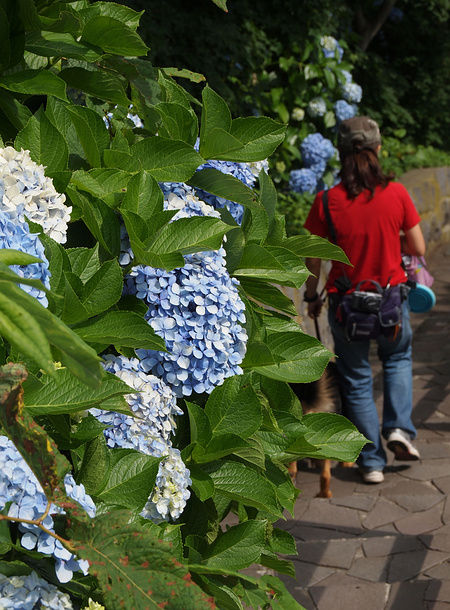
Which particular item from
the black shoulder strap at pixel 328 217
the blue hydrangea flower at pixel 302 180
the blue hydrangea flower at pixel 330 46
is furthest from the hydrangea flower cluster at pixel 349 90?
the black shoulder strap at pixel 328 217

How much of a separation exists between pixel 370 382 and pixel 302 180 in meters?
3.13

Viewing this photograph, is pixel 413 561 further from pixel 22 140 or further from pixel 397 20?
pixel 397 20

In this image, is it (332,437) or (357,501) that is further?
(357,501)

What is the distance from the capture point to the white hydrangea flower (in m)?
0.92

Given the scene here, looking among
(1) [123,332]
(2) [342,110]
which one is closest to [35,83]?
(1) [123,332]

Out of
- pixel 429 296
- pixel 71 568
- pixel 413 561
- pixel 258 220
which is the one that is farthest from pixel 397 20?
pixel 71 568

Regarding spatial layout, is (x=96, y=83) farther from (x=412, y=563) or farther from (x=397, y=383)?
(x=397, y=383)

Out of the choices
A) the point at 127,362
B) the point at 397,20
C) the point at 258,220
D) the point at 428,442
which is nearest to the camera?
the point at 127,362

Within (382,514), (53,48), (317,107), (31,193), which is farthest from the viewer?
(317,107)

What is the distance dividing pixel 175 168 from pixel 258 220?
0.23 meters

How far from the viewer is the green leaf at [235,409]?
3.59 feet

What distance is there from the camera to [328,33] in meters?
8.16

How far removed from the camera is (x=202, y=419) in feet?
3.63

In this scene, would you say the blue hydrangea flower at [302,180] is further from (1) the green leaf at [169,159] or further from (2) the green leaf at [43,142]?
(2) the green leaf at [43,142]
